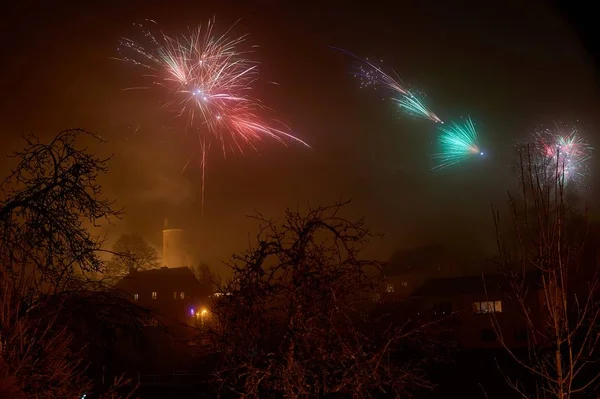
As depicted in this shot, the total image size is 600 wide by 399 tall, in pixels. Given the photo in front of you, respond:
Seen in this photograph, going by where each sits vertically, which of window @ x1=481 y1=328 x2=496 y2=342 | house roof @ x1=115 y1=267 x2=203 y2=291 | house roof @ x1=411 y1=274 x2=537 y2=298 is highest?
house roof @ x1=115 y1=267 x2=203 y2=291

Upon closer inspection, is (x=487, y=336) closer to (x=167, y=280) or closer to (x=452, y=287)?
(x=452, y=287)

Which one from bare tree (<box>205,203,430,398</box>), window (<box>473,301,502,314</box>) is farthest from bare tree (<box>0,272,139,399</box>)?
window (<box>473,301,502,314</box>)

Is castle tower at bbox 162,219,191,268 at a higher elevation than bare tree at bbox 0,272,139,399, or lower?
higher

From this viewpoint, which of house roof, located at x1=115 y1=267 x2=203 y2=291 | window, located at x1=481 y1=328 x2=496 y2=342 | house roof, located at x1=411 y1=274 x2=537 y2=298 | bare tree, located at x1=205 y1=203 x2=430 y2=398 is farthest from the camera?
house roof, located at x1=115 y1=267 x2=203 y2=291

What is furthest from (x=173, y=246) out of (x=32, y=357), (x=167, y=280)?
(x=32, y=357)

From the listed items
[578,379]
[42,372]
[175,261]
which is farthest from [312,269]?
[175,261]

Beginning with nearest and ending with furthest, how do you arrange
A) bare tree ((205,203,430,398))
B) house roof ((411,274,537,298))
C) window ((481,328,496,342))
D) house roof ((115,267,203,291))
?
bare tree ((205,203,430,398))
window ((481,328,496,342))
house roof ((411,274,537,298))
house roof ((115,267,203,291))

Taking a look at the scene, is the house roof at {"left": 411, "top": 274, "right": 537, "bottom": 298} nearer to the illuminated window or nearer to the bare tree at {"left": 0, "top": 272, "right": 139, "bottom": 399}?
the illuminated window

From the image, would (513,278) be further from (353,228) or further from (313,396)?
(313,396)

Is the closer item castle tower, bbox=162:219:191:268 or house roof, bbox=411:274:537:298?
house roof, bbox=411:274:537:298

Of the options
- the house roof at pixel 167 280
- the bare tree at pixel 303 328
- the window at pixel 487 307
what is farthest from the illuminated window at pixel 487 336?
the bare tree at pixel 303 328

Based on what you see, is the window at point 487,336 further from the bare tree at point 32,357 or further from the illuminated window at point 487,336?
the bare tree at point 32,357
